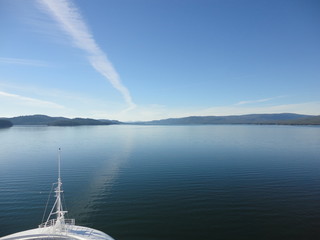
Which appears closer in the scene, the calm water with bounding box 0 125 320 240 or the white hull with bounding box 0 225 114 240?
the white hull with bounding box 0 225 114 240

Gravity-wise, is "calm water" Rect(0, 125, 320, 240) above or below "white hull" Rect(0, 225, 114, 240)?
below

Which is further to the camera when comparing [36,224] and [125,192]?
[125,192]

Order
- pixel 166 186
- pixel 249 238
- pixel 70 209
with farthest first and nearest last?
pixel 166 186, pixel 70 209, pixel 249 238

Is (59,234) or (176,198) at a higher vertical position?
(59,234)

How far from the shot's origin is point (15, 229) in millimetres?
19891

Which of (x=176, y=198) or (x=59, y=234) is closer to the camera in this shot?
(x=59, y=234)

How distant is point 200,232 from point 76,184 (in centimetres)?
2546

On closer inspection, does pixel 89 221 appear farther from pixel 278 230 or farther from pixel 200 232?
pixel 278 230

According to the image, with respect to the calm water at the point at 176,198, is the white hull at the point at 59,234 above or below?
above

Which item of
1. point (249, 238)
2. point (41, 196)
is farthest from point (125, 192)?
point (249, 238)

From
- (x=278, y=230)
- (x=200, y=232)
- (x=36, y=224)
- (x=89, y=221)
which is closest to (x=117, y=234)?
(x=89, y=221)

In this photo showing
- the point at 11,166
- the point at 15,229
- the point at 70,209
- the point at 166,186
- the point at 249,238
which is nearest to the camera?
the point at 249,238

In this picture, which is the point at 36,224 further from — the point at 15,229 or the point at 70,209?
the point at 70,209

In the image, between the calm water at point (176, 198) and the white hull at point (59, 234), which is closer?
the white hull at point (59, 234)
